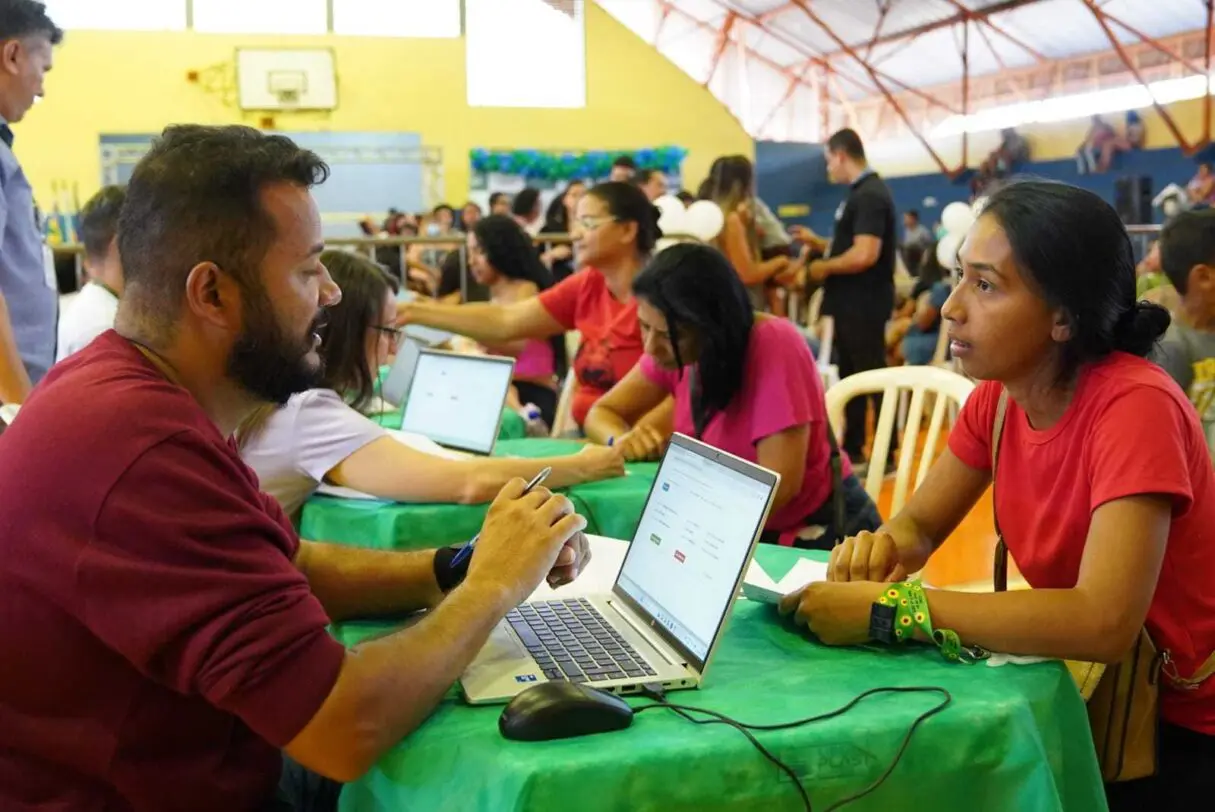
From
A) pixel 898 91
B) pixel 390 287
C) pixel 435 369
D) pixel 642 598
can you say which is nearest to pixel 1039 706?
pixel 642 598

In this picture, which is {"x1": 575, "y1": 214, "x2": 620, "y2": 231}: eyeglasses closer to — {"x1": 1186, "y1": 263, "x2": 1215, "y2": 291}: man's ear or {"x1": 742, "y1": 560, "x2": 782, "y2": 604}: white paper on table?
{"x1": 1186, "y1": 263, "x2": 1215, "y2": 291}: man's ear

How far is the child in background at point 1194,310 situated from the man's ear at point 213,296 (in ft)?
6.73

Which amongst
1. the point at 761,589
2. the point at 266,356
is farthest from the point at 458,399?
the point at 266,356

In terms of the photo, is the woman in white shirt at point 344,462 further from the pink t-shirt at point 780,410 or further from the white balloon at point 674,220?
the white balloon at point 674,220

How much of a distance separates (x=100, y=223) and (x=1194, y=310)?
106 inches

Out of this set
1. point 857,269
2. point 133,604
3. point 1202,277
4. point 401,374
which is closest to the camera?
point 133,604

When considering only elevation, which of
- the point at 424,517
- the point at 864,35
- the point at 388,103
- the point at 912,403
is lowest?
the point at 424,517

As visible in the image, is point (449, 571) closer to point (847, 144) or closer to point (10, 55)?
point (10, 55)

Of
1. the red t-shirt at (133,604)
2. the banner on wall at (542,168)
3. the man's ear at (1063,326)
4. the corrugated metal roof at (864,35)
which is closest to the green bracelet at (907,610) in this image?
the man's ear at (1063,326)

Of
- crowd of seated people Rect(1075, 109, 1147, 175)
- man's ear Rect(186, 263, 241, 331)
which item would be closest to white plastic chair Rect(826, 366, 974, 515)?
man's ear Rect(186, 263, 241, 331)

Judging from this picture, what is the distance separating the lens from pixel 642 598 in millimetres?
1377

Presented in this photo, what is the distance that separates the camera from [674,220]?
5.04 metres

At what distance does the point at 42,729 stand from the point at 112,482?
0.85 ft

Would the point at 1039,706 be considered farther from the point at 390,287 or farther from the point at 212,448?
the point at 390,287
